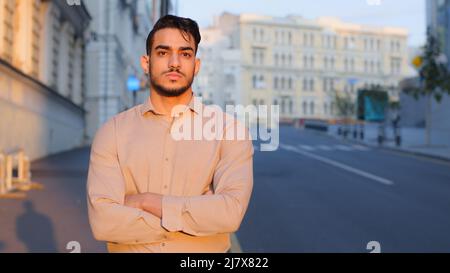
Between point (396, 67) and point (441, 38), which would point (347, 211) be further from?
point (396, 67)

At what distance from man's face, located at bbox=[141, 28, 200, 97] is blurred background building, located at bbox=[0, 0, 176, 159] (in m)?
2.48

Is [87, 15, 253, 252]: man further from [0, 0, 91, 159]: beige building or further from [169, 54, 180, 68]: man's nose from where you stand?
[0, 0, 91, 159]: beige building

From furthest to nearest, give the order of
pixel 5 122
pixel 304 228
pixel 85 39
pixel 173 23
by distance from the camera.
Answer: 1. pixel 85 39
2. pixel 5 122
3. pixel 304 228
4. pixel 173 23

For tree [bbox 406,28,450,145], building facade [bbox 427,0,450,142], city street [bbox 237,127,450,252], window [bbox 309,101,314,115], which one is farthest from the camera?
window [bbox 309,101,314,115]

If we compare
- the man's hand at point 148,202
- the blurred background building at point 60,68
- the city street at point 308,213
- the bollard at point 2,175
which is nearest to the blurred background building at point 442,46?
the blurred background building at point 60,68

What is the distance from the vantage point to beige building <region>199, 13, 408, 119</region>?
204 ft

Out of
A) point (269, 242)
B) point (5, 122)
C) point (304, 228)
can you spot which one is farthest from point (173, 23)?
point (5, 122)

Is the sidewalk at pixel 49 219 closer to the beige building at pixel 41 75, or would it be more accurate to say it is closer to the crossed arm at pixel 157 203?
the beige building at pixel 41 75

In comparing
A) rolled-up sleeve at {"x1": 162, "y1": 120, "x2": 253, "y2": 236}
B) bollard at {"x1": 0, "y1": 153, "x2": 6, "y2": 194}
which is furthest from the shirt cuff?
bollard at {"x1": 0, "y1": 153, "x2": 6, "y2": 194}

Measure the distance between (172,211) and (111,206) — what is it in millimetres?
240

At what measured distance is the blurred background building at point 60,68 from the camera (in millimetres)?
16812

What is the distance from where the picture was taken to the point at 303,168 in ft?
63.0
